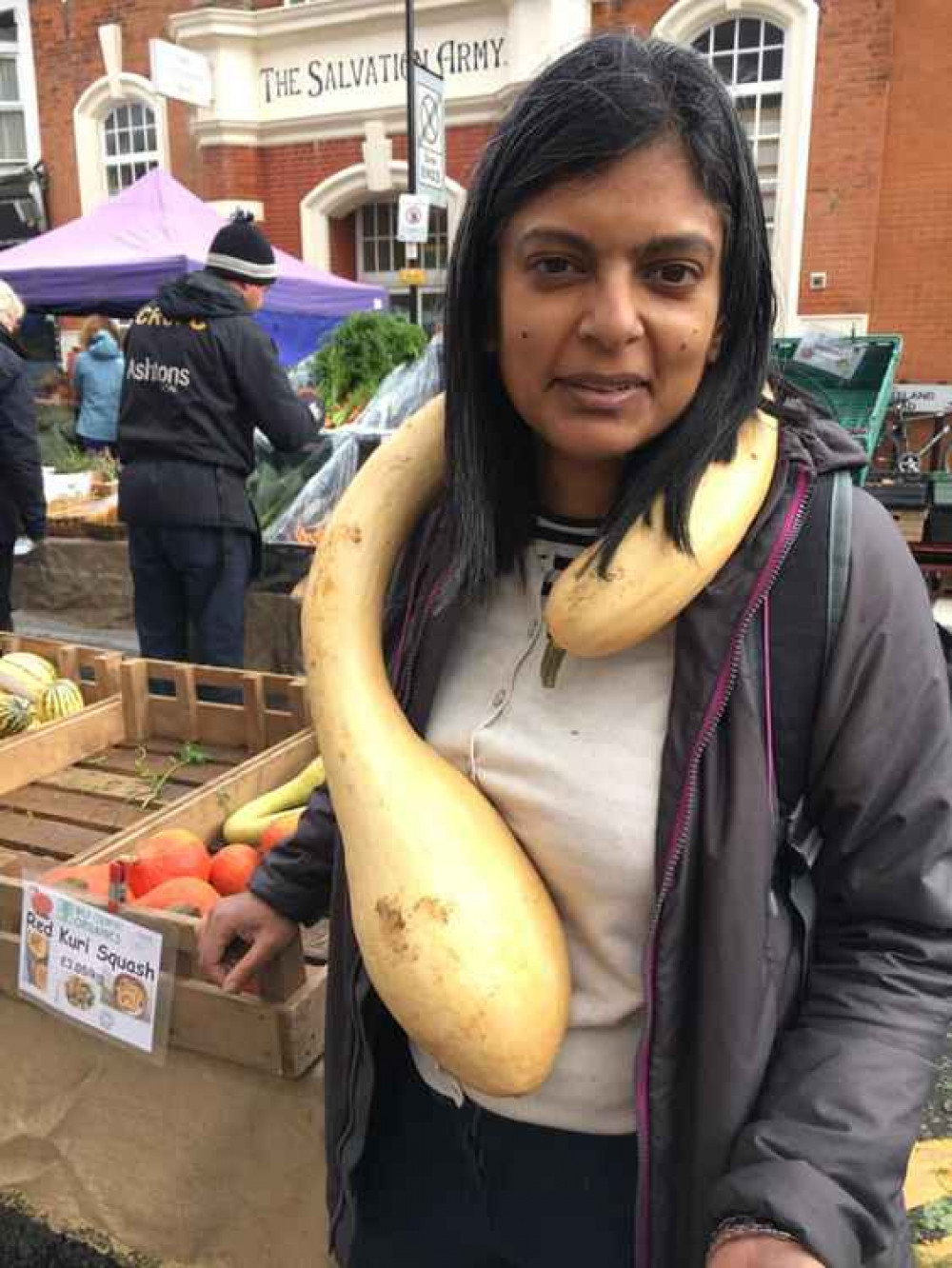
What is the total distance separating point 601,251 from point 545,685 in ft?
1.36

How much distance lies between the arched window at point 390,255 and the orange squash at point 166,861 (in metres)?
10.7

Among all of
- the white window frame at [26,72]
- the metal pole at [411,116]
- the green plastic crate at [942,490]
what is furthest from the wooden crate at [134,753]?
the white window frame at [26,72]

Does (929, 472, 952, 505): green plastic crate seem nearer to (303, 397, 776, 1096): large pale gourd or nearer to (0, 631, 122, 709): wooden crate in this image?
(0, 631, 122, 709): wooden crate

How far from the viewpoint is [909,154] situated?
9531mm

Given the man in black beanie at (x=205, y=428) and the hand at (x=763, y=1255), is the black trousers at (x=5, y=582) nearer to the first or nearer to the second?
the man in black beanie at (x=205, y=428)

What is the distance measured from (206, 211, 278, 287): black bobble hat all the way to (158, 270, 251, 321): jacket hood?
11 cm

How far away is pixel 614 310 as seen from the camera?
91 centimetres

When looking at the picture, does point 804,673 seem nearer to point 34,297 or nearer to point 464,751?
point 464,751

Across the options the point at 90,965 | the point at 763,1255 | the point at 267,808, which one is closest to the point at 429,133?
the point at 267,808

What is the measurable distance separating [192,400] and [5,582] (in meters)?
1.83

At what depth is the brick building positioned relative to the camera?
9.55m

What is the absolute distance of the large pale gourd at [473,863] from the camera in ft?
3.16

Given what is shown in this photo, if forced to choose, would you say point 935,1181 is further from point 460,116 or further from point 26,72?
point 26,72

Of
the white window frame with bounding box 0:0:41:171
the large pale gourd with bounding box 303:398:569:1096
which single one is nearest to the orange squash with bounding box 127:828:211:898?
A: the large pale gourd with bounding box 303:398:569:1096
